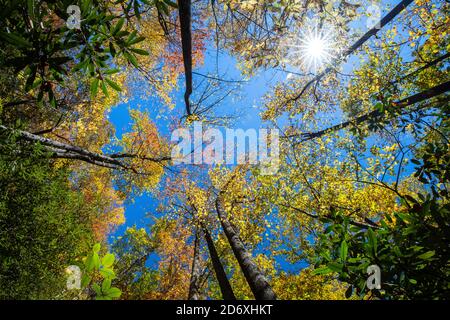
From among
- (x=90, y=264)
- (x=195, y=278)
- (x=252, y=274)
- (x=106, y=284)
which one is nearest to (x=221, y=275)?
(x=195, y=278)

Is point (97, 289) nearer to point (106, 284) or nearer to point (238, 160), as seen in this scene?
point (106, 284)

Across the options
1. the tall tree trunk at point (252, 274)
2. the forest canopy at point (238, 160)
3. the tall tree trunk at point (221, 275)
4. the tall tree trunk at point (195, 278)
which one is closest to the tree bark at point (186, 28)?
the forest canopy at point (238, 160)

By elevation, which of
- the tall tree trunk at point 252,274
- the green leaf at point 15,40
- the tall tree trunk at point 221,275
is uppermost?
the green leaf at point 15,40

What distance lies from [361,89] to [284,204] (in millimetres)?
5588

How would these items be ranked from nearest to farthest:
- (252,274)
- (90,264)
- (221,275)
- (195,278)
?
(90,264), (252,274), (221,275), (195,278)

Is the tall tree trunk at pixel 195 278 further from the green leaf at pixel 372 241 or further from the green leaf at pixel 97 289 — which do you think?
the green leaf at pixel 97 289

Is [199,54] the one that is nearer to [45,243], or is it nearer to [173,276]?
[45,243]

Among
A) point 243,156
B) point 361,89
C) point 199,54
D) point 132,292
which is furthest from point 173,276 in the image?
point 361,89

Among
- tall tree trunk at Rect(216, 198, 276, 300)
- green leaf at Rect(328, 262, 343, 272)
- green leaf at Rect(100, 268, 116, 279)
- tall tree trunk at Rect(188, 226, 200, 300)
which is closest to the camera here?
green leaf at Rect(100, 268, 116, 279)

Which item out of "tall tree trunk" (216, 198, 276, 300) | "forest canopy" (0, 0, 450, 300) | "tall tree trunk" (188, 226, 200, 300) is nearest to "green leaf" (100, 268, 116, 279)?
"forest canopy" (0, 0, 450, 300)

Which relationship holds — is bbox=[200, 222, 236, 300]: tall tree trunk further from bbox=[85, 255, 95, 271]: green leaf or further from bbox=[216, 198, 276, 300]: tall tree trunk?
bbox=[85, 255, 95, 271]: green leaf

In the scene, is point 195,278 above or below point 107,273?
below

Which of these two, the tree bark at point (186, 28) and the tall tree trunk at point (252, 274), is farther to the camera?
the tall tree trunk at point (252, 274)
